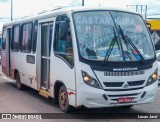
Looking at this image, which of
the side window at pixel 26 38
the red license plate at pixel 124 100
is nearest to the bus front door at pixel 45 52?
the side window at pixel 26 38

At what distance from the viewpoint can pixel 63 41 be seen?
10.1 m

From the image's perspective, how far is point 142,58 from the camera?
9641 millimetres

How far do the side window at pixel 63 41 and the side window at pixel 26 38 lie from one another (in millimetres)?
2966

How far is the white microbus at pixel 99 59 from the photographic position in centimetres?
912

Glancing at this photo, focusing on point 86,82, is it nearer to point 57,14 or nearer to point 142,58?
point 142,58

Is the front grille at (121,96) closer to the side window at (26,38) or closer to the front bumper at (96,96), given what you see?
the front bumper at (96,96)

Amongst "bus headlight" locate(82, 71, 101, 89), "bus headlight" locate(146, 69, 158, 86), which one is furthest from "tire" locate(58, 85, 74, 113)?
"bus headlight" locate(146, 69, 158, 86)

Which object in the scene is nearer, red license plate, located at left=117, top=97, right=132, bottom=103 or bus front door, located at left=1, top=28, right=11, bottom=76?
red license plate, located at left=117, top=97, right=132, bottom=103

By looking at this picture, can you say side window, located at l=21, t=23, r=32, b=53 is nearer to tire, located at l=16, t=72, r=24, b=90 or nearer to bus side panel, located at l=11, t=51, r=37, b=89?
bus side panel, located at l=11, t=51, r=37, b=89

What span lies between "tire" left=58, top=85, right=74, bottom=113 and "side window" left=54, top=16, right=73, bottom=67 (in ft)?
2.73

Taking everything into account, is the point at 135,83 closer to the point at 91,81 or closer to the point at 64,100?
the point at 91,81

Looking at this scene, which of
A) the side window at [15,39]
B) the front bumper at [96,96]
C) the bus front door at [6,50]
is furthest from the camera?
the bus front door at [6,50]

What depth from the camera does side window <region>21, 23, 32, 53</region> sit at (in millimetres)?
13473

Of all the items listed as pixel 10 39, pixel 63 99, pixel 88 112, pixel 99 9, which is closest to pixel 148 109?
pixel 88 112
